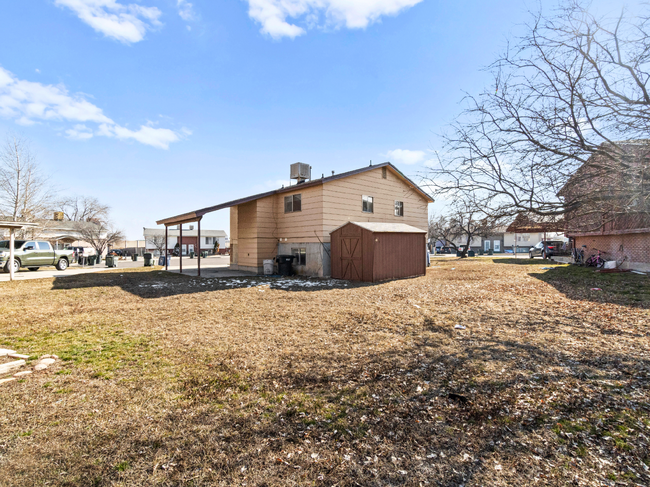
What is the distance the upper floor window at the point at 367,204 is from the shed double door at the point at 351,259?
3.33 metres

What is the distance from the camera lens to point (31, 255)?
19.0m

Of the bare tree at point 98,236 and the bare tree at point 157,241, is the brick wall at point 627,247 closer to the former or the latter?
the bare tree at point 98,236

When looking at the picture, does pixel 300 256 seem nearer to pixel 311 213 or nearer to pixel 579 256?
pixel 311 213

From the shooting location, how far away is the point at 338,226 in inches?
648

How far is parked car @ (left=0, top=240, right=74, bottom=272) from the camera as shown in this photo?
18109mm

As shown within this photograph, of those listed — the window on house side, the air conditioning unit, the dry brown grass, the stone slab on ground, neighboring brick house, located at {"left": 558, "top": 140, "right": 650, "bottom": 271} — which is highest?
the air conditioning unit

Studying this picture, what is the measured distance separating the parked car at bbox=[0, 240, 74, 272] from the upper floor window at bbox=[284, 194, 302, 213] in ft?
50.1

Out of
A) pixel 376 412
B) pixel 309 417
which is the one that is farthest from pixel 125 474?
pixel 376 412

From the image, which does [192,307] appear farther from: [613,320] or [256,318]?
[613,320]

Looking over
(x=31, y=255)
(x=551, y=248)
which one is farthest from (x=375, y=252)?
(x=551, y=248)

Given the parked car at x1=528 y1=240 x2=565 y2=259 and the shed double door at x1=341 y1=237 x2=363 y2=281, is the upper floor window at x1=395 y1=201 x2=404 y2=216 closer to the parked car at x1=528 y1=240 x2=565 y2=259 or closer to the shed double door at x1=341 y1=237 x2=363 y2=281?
the shed double door at x1=341 y1=237 x2=363 y2=281

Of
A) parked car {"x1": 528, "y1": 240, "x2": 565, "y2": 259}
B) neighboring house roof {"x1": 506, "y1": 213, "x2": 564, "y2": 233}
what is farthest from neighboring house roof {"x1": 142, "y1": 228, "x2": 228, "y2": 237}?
neighboring house roof {"x1": 506, "y1": 213, "x2": 564, "y2": 233}

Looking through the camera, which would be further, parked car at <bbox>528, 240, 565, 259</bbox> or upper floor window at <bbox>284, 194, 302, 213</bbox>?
parked car at <bbox>528, 240, 565, 259</bbox>

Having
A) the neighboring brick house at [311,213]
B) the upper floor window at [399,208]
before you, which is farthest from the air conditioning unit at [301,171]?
the upper floor window at [399,208]
